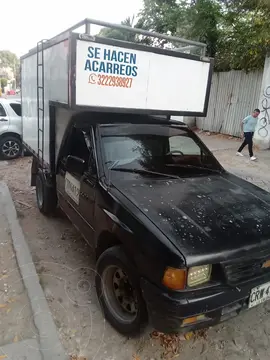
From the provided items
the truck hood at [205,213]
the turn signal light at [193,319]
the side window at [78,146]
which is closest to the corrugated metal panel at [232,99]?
the truck hood at [205,213]

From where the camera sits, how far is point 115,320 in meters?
2.59

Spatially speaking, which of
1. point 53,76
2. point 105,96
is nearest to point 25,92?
point 53,76

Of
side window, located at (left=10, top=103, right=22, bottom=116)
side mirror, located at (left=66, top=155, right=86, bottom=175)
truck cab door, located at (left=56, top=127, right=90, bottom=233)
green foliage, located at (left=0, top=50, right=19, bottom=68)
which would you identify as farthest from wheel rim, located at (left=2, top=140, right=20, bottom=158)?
green foliage, located at (left=0, top=50, right=19, bottom=68)

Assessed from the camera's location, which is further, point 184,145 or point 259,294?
point 184,145

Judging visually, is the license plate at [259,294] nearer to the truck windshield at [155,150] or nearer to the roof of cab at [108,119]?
the truck windshield at [155,150]

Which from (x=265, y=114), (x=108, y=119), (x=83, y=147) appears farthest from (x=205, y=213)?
(x=265, y=114)

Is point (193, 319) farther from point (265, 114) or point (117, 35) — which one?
point (117, 35)

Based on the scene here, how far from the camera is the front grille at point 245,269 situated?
2100mm

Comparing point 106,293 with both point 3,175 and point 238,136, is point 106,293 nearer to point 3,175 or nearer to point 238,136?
point 3,175

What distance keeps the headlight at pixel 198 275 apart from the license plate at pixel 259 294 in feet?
1.39

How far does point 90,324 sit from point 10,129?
736cm

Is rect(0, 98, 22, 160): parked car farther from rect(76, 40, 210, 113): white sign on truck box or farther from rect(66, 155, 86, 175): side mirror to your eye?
rect(76, 40, 210, 113): white sign on truck box

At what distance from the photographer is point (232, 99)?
12.2 metres

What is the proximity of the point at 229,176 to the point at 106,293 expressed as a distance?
6.05ft
